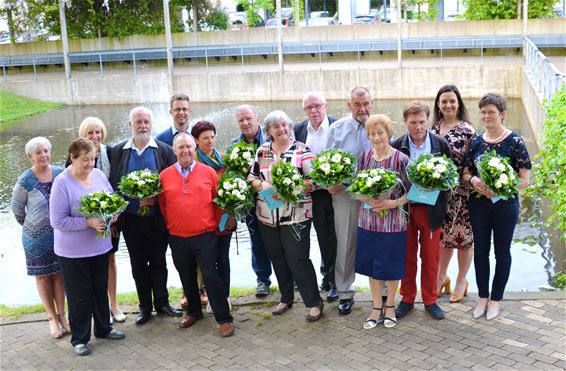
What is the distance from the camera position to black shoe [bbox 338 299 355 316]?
6.80 m

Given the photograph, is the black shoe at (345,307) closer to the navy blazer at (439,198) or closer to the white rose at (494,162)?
the navy blazer at (439,198)

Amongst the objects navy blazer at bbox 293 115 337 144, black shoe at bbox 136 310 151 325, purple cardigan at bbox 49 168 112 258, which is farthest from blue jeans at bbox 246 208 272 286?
purple cardigan at bbox 49 168 112 258

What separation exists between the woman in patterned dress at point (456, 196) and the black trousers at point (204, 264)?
224cm

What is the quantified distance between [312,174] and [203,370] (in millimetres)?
1935

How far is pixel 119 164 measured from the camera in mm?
6770

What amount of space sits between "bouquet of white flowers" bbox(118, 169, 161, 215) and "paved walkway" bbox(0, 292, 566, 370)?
138cm

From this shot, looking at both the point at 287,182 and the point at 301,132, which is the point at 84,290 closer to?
the point at 287,182

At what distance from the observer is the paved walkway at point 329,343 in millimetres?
5793

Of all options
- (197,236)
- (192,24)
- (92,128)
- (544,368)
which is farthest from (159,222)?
(192,24)

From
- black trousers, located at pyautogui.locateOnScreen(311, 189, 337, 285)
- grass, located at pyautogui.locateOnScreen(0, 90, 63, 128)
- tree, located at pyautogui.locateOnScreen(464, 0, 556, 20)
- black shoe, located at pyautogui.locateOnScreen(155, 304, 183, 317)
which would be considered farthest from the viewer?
tree, located at pyautogui.locateOnScreen(464, 0, 556, 20)

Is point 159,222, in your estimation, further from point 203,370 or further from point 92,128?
point 203,370

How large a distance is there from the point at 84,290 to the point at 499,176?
3822 mm

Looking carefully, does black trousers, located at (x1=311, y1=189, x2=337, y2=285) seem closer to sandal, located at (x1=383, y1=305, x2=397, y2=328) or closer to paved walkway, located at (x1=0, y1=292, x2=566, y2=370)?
paved walkway, located at (x1=0, y1=292, x2=566, y2=370)

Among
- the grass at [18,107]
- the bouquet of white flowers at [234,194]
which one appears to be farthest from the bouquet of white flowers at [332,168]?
the grass at [18,107]
